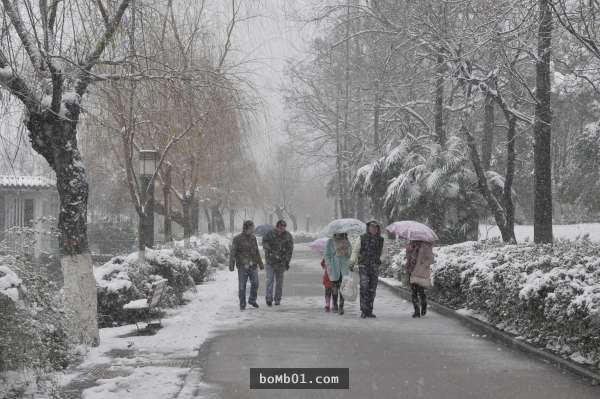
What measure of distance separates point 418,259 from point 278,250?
3.02 m

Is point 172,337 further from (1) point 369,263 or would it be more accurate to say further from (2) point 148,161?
(2) point 148,161

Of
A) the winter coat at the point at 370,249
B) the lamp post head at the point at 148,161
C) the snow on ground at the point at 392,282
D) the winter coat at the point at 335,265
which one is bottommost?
the snow on ground at the point at 392,282

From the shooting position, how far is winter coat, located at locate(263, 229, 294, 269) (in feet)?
48.4

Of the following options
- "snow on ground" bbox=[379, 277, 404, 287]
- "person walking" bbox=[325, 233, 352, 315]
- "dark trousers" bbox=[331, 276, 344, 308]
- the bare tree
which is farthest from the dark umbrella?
the bare tree

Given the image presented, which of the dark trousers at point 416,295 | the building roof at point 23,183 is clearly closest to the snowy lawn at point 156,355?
the dark trousers at point 416,295

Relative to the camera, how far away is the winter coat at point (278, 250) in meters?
14.7

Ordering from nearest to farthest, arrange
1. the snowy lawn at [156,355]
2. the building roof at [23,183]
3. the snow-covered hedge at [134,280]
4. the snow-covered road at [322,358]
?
the snowy lawn at [156,355] → the snow-covered road at [322,358] → the snow-covered hedge at [134,280] → the building roof at [23,183]

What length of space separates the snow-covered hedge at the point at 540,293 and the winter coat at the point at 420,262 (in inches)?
24.7

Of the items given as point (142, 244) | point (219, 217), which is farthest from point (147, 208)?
point (219, 217)

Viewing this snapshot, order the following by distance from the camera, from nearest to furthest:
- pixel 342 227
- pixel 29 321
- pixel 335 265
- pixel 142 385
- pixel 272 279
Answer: pixel 29 321 < pixel 142 385 < pixel 335 265 < pixel 342 227 < pixel 272 279

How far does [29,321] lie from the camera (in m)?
6.57

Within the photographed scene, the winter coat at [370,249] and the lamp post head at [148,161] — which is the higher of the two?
the lamp post head at [148,161]

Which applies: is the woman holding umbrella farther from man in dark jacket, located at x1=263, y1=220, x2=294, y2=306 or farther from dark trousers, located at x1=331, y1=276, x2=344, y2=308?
man in dark jacket, located at x1=263, y1=220, x2=294, y2=306

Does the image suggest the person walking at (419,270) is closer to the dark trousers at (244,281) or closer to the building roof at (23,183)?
the dark trousers at (244,281)
